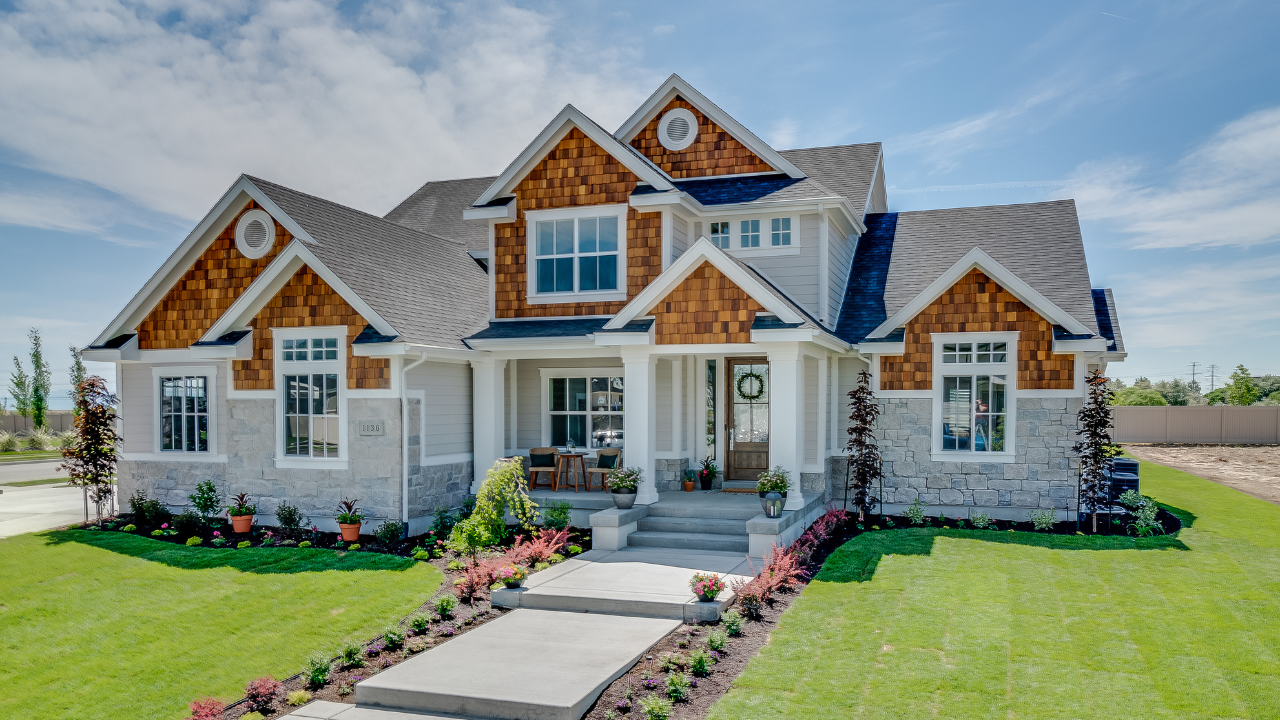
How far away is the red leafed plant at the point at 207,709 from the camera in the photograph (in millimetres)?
7098

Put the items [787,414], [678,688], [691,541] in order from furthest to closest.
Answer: [787,414] → [691,541] → [678,688]

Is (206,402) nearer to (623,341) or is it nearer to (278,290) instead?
(278,290)

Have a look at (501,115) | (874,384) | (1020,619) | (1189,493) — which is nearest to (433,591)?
(1020,619)

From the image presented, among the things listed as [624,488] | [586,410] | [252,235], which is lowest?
[624,488]

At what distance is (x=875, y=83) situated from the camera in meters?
13.6

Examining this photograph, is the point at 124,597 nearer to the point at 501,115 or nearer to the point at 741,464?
the point at 741,464

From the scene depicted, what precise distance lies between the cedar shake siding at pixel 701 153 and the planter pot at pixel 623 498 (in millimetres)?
7211

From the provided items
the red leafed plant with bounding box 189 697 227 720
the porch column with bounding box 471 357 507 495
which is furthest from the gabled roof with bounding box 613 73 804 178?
the red leafed plant with bounding box 189 697 227 720

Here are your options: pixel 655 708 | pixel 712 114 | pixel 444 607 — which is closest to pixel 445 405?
pixel 444 607

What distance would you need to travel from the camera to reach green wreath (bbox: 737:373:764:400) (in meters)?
15.3

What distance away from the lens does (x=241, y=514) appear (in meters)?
13.8

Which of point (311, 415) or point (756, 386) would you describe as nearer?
point (311, 415)

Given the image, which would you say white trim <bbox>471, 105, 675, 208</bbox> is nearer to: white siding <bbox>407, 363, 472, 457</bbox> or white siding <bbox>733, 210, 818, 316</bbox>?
white siding <bbox>733, 210, 818, 316</bbox>

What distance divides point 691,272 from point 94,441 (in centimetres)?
1174
